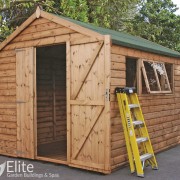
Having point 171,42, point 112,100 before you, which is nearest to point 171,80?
point 112,100

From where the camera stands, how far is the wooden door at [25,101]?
24.7ft

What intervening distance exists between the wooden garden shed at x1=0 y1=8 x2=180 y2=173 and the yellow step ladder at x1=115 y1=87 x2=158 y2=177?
0.65 ft

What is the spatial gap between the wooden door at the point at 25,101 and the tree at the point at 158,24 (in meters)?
13.1

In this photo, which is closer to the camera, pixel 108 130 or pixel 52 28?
pixel 108 130

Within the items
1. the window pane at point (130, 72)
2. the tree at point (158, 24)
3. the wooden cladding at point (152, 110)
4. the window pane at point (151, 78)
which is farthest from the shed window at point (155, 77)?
the tree at point (158, 24)

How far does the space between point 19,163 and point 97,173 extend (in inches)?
78.7

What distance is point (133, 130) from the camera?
246 inches

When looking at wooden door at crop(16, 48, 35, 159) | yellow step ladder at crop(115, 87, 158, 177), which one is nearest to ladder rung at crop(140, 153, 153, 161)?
yellow step ladder at crop(115, 87, 158, 177)

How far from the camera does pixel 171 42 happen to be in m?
21.2

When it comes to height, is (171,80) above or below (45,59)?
below

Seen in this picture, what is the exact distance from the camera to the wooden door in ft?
24.7

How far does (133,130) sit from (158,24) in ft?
56.0

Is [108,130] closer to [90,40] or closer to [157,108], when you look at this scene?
[90,40]

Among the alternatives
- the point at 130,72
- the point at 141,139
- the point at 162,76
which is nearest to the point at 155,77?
the point at 162,76
